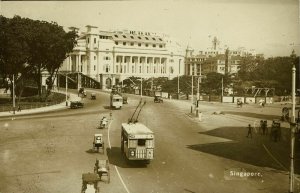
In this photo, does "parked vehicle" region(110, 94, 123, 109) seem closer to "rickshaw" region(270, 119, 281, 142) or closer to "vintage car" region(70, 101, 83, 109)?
"vintage car" region(70, 101, 83, 109)

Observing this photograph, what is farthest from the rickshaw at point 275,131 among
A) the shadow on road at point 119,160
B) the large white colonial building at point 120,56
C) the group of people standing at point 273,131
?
the large white colonial building at point 120,56

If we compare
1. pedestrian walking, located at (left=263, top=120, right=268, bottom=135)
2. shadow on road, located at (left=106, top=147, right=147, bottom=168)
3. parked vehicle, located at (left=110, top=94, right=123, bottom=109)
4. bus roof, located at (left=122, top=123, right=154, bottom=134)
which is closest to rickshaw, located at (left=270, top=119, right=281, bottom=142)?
pedestrian walking, located at (left=263, top=120, right=268, bottom=135)

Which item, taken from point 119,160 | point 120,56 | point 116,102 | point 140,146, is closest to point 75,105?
point 116,102

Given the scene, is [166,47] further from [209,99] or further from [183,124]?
[183,124]

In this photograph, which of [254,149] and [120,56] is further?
[120,56]

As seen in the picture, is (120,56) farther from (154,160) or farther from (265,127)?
(154,160)

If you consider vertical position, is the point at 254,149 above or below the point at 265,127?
below

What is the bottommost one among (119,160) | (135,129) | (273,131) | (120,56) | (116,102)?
(119,160)

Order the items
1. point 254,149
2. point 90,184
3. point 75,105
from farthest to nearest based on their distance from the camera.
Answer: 1. point 75,105
2. point 254,149
3. point 90,184
